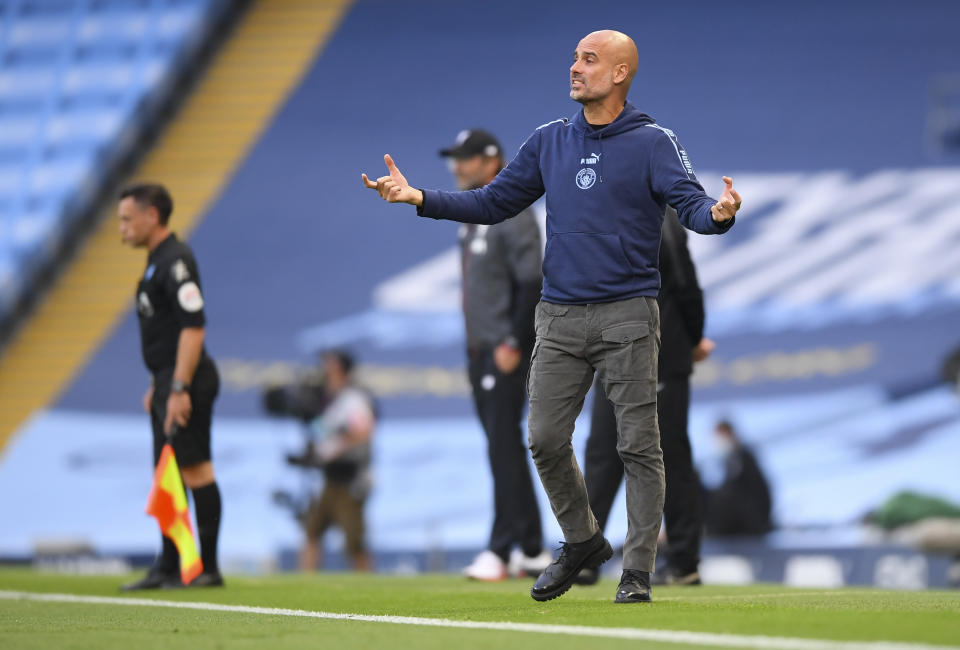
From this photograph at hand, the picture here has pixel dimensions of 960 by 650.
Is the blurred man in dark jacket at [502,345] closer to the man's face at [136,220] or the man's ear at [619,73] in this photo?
the man's face at [136,220]

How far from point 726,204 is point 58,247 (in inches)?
500

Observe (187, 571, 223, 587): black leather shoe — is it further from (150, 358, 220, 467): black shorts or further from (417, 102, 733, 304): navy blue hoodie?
(417, 102, 733, 304): navy blue hoodie

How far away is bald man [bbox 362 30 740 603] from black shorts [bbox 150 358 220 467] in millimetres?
2000

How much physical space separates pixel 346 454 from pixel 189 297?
4038 millimetres

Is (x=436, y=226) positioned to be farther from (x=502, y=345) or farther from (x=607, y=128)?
(x=607, y=128)

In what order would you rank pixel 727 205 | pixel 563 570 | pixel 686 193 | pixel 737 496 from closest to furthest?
pixel 727 205, pixel 686 193, pixel 563 570, pixel 737 496

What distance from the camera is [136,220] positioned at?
5918 millimetres

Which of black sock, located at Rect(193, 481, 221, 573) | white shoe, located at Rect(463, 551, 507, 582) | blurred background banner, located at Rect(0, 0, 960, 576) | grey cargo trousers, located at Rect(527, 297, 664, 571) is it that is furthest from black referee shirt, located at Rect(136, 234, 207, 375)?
blurred background banner, located at Rect(0, 0, 960, 576)

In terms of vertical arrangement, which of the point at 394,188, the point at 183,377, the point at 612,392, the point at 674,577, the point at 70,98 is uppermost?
the point at 70,98

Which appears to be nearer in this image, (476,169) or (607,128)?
(607,128)

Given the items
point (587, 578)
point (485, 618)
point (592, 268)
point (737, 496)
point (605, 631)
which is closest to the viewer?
point (605, 631)

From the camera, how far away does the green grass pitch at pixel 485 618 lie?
3164 mm

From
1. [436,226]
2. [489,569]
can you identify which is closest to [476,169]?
[489,569]

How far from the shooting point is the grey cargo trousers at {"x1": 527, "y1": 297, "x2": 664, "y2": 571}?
406cm
